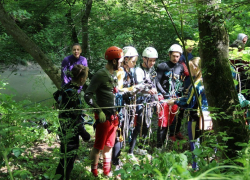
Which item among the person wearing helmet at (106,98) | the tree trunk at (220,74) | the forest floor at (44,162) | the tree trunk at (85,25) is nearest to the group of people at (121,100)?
the person wearing helmet at (106,98)

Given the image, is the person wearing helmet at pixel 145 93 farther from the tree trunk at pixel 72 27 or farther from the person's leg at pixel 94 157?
the tree trunk at pixel 72 27

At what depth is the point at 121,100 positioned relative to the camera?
3873 mm

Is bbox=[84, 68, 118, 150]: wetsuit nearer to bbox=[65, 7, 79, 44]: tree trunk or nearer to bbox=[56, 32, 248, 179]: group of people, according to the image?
bbox=[56, 32, 248, 179]: group of people

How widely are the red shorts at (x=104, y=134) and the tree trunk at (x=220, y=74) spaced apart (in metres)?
1.42

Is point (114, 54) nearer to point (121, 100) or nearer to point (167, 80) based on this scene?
point (121, 100)

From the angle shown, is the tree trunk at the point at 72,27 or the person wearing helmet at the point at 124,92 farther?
the tree trunk at the point at 72,27

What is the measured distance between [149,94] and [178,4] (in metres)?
2.13

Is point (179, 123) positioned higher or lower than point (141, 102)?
lower

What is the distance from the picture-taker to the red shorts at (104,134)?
11.0 feet

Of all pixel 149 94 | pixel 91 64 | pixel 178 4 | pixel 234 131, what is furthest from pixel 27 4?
pixel 234 131

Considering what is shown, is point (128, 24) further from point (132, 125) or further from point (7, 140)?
point (7, 140)

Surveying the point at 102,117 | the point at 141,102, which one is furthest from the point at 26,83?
the point at 102,117

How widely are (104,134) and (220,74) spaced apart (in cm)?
166

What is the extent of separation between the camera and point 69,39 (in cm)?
694
